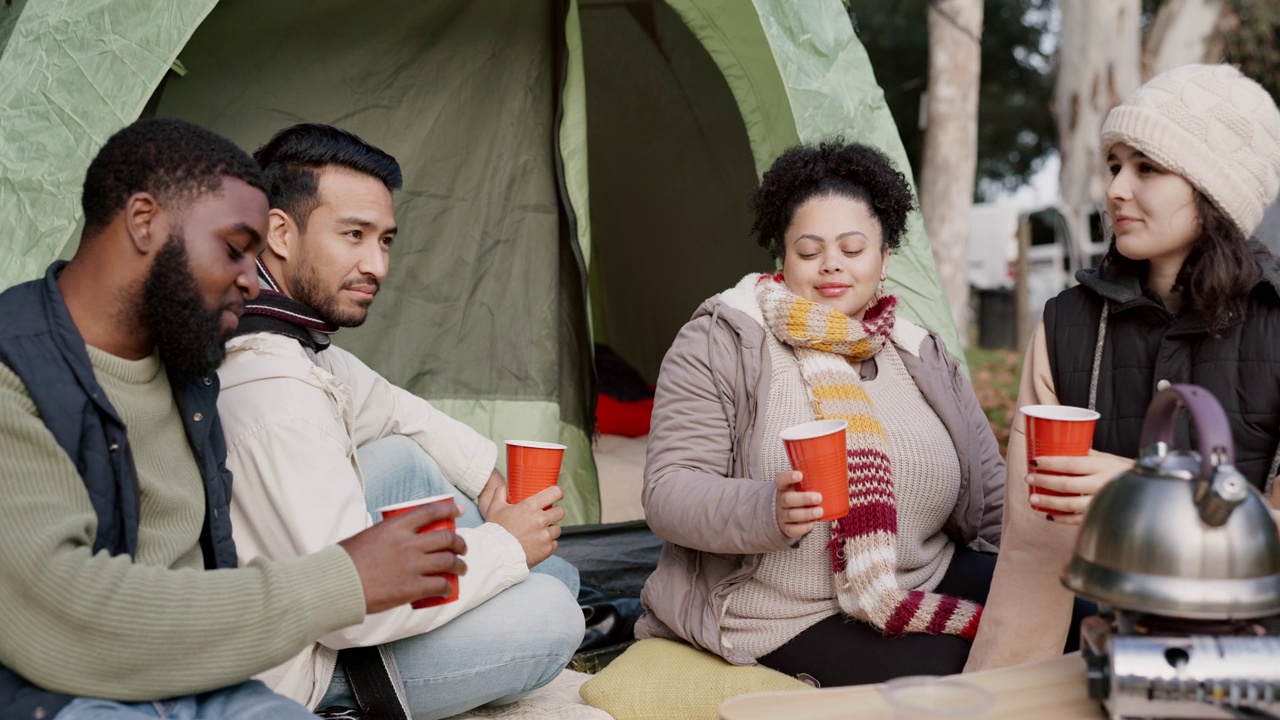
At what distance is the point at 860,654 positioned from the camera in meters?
2.45

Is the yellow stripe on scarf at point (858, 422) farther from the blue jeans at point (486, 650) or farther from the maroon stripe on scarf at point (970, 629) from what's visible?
the blue jeans at point (486, 650)

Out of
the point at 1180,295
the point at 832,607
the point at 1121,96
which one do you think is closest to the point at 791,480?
the point at 832,607

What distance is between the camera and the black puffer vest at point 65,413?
163 cm

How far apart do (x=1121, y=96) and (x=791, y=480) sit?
7.93m

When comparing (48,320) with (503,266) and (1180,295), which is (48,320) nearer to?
(1180,295)

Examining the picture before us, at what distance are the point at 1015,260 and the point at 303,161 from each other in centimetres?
1107

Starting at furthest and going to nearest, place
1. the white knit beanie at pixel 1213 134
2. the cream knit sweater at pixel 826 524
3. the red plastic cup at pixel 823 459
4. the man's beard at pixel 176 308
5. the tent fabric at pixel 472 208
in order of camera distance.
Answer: the tent fabric at pixel 472 208 < the cream knit sweater at pixel 826 524 < the white knit beanie at pixel 1213 134 < the red plastic cup at pixel 823 459 < the man's beard at pixel 176 308

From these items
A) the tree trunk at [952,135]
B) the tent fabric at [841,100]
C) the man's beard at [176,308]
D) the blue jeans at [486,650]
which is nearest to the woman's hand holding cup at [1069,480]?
the blue jeans at [486,650]

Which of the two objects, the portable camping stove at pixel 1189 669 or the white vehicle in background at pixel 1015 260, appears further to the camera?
the white vehicle in background at pixel 1015 260

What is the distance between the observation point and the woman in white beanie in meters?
2.18

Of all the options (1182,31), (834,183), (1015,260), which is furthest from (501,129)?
(1015,260)

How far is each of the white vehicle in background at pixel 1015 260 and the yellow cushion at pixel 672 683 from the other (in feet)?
22.2

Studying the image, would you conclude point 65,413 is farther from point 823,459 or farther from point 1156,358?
point 1156,358

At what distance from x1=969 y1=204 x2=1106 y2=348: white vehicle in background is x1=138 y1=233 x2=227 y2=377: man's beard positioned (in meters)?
7.72
